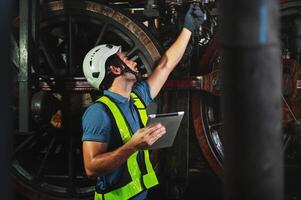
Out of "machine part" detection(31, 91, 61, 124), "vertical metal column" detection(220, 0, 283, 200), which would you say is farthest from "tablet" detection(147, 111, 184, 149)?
"machine part" detection(31, 91, 61, 124)

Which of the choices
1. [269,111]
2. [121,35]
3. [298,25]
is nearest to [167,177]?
[121,35]

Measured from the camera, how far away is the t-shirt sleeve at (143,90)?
3.05 meters

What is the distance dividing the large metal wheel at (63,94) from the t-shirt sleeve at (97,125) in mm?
1340

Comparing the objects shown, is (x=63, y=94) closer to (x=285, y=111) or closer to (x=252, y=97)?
(x=285, y=111)

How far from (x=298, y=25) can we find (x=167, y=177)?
6.10 ft

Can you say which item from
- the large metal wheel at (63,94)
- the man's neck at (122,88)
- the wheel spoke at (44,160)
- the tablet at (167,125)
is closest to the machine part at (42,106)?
the large metal wheel at (63,94)

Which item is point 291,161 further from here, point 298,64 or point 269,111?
point 269,111

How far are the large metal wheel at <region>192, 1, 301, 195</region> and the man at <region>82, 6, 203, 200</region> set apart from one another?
820 millimetres

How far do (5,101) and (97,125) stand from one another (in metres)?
1.45

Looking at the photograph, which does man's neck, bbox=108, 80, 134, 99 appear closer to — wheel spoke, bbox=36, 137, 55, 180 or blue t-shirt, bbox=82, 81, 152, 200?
blue t-shirt, bbox=82, 81, 152, 200

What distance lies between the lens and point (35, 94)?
12.9ft

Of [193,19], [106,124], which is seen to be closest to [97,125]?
[106,124]

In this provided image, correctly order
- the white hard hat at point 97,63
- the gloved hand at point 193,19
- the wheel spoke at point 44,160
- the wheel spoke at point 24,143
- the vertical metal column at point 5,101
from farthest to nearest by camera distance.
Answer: the wheel spoke at point 24,143 < the wheel spoke at point 44,160 < the gloved hand at point 193,19 < the white hard hat at point 97,63 < the vertical metal column at point 5,101

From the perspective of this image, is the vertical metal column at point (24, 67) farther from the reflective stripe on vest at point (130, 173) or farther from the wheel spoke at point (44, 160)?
the reflective stripe on vest at point (130, 173)
